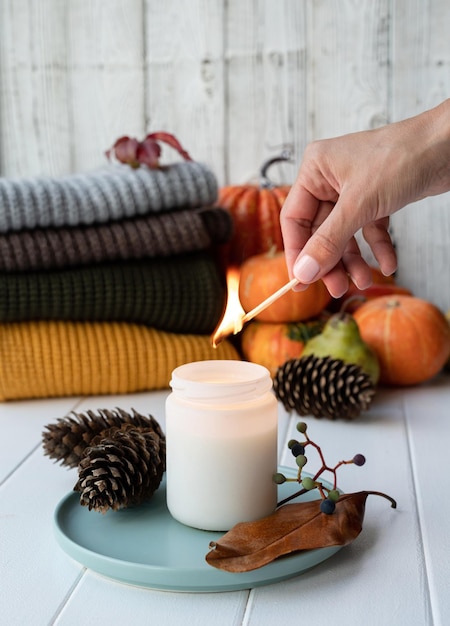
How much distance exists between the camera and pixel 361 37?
5.27 ft

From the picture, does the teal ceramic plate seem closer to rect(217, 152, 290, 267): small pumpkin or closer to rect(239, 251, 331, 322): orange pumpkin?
rect(239, 251, 331, 322): orange pumpkin

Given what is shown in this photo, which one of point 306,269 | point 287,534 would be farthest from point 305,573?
point 306,269

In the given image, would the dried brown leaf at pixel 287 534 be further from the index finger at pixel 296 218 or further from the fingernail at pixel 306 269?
the index finger at pixel 296 218

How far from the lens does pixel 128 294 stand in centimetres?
123

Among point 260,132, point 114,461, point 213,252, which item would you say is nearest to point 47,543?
point 114,461

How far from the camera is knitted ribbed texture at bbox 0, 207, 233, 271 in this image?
46.7 inches

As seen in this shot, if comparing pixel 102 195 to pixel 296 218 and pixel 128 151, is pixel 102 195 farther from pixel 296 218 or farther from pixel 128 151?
pixel 296 218

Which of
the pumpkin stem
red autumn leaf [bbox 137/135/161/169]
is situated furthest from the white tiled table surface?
the pumpkin stem

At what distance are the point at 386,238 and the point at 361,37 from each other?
0.81 m

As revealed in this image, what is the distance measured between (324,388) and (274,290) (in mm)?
285

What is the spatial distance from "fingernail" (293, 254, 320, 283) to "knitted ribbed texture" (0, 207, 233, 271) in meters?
0.51

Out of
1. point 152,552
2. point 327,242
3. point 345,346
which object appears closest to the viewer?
point 152,552

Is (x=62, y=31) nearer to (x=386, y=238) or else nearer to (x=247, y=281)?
(x=247, y=281)

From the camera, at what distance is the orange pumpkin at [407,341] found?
1275 mm
